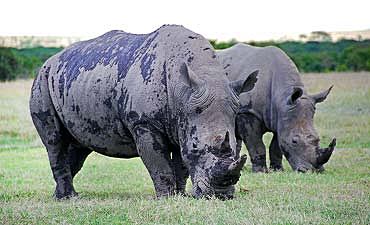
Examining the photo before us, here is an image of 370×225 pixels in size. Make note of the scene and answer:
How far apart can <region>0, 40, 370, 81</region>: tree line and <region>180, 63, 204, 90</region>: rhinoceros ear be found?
4027 cm

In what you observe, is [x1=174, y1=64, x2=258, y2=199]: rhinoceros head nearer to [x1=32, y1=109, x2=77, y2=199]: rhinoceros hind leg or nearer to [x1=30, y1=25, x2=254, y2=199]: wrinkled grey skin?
[x1=30, y1=25, x2=254, y2=199]: wrinkled grey skin

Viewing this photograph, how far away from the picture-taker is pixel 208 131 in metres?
9.20

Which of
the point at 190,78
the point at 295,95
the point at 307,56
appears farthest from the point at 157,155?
A: the point at 307,56

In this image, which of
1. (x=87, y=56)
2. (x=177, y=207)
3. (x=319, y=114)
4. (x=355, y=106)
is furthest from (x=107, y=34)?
(x=355, y=106)

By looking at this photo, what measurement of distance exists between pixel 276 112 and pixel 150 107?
219 inches

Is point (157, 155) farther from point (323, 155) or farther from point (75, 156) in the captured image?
point (323, 155)

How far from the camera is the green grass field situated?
8.38 meters

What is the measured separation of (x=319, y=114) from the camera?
25.8 m

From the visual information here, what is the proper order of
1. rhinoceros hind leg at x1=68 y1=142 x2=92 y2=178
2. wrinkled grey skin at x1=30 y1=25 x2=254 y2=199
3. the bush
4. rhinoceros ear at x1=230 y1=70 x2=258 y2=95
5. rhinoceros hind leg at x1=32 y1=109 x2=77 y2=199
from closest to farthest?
1. wrinkled grey skin at x1=30 y1=25 x2=254 y2=199
2. rhinoceros ear at x1=230 y1=70 x2=258 y2=95
3. rhinoceros hind leg at x1=32 y1=109 x2=77 y2=199
4. rhinoceros hind leg at x1=68 y1=142 x2=92 y2=178
5. the bush

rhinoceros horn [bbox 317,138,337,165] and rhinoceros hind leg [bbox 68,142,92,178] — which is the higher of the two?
rhinoceros hind leg [bbox 68,142,92,178]

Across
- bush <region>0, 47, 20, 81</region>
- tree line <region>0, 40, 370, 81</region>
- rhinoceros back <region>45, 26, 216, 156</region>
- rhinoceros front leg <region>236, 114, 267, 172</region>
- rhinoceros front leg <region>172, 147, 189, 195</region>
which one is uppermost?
rhinoceros back <region>45, 26, 216, 156</region>

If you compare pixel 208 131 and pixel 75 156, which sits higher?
pixel 208 131

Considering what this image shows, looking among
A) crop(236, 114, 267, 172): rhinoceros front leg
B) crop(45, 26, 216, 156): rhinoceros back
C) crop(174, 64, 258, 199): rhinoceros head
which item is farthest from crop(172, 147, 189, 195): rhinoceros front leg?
crop(236, 114, 267, 172): rhinoceros front leg

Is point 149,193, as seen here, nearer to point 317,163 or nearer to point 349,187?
point 349,187
